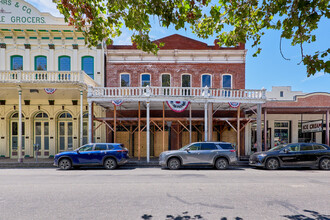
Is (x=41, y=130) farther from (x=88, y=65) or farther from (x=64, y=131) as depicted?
(x=88, y=65)

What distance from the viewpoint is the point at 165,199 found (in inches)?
224

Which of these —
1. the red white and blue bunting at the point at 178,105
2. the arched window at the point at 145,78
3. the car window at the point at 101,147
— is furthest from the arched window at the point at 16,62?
the red white and blue bunting at the point at 178,105

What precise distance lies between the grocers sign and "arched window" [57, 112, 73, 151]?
761cm

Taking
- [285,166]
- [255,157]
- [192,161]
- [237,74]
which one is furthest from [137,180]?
[237,74]

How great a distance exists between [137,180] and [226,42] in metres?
6.08

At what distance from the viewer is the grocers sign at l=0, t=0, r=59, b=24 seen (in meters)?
16.0

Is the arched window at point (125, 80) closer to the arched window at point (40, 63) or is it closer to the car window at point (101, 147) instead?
the arched window at point (40, 63)

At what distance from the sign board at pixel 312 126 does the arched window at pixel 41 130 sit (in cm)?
2042

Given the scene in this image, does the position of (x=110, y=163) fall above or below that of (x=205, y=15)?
below

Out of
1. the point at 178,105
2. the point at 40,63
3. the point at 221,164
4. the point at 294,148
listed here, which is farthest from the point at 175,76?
the point at 40,63

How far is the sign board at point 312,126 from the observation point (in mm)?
14844

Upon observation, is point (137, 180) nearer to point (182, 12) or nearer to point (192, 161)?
point (192, 161)

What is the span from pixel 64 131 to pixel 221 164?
41.1 ft

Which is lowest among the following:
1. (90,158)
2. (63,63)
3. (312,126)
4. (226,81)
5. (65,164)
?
(65,164)
